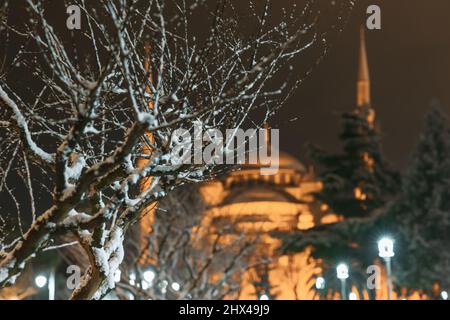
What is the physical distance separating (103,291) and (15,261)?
1.90 m

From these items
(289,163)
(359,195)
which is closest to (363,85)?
(289,163)

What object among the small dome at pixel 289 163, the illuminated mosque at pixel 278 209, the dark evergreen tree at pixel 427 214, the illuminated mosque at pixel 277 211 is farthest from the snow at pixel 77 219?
the small dome at pixel 289 163

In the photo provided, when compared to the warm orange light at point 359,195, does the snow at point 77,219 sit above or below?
below

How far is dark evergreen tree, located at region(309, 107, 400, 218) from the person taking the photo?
50.8 m

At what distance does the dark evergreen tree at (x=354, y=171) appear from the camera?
50778 mm

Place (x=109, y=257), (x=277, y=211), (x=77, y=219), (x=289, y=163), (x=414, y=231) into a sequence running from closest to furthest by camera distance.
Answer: (x=77, y=219)
(x=109, y=257)
(x=414, y=231)
(x=277, y=211)
(x=289, y=163)

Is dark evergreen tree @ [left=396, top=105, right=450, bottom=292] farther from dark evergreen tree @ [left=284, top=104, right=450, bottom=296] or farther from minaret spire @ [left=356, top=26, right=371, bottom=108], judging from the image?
minaret spire @ [left=356, top=26, right=371, bottom=108]

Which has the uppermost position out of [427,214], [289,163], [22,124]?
[289,163]

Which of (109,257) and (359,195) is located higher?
(359,195)

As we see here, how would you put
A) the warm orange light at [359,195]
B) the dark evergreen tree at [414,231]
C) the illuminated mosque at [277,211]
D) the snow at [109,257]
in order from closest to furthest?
the snow at [109,257] → the dark evergreen tree at [414,231] → the illuminated mosque at [277,211] → the warm orange light at [359,195]

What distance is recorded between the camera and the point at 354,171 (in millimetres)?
51219

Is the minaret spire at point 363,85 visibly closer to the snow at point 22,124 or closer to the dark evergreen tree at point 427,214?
the dark evergreen tree at point 427,214

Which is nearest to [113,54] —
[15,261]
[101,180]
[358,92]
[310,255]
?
[101,180]

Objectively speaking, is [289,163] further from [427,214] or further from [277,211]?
[427,214]
